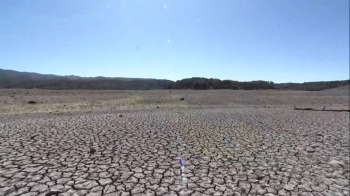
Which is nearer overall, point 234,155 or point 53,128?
point 234,155

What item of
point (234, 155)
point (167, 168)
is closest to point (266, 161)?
point (234, 155)

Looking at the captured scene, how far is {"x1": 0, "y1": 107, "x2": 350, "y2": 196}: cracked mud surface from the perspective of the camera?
14.7 feet

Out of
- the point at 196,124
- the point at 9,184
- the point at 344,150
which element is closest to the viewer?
the point at 9,184

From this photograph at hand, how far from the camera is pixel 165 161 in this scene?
582 centimetres

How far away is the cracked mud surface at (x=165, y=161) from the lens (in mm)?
4473

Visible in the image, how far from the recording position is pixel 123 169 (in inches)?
205

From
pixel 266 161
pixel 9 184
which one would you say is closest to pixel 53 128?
pixel 9 184

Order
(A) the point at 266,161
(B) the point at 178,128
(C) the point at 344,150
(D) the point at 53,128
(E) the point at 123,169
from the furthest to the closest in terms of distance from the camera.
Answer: (B) the point at 178,128
(D) the point at 53,128
(C) the point at 344,150
(A) the point at 266,161
(E) the point at 123,169

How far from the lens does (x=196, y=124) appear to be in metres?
10.8

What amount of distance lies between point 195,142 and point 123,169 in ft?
9.78

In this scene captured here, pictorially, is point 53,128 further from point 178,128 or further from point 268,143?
point 268,143

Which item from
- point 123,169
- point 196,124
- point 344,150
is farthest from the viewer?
point 196,124

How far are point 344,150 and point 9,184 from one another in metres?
8.86

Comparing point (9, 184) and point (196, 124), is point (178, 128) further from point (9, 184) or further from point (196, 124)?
point (9, 184)
